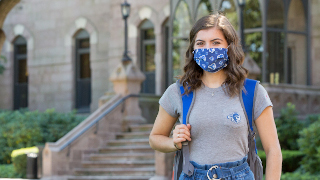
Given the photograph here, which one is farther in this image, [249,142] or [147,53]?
[147,53]

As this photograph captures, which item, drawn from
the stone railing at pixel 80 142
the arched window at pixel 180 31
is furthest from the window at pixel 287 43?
the stone railing at pixel 80 142

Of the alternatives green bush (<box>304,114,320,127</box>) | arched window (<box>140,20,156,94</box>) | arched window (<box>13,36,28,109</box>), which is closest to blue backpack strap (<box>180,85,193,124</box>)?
green bush (<box>304,114,320,127</box>)

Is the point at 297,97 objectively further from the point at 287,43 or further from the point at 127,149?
→ the point at 127,149

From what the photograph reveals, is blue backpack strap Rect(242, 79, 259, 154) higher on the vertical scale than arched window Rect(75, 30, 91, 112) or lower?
lower

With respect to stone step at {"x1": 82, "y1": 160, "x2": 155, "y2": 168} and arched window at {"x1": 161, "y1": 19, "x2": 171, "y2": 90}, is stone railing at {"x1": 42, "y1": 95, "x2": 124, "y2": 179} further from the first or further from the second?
arched window at {"x1": 161, "y1": 19, "x2": 171, "y2": 90}

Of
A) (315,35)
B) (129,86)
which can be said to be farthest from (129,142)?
(315,35)

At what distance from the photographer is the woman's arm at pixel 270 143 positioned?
298 centimetres

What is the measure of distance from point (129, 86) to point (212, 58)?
40.7ft

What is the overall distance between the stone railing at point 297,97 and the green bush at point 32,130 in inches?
261

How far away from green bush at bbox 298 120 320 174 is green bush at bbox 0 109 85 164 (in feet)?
27.5

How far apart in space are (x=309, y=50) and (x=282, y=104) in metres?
3.64

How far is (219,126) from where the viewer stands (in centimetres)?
295

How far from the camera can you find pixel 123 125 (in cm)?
1528

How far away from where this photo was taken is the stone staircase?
1288 centimetres
